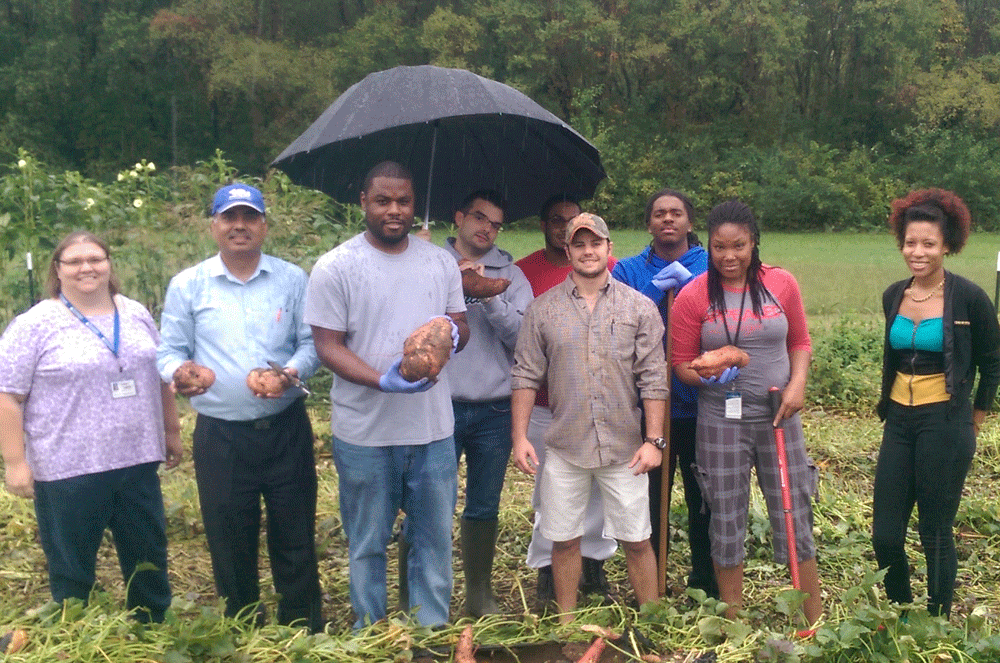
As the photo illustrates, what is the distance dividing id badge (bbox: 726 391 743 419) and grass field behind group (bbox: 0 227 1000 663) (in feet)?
2.02

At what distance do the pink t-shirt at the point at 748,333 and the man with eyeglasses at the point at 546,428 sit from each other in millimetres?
560

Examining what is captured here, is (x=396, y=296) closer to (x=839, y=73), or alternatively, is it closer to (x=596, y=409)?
(x=596, y=409)

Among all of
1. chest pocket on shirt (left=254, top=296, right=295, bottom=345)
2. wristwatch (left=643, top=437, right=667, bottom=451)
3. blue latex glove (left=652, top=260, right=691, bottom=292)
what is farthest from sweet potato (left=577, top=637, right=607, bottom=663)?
chest pocket on shirt (left=254, top=296, right=295, bottom=345)

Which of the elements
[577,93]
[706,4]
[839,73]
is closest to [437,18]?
[577,93]

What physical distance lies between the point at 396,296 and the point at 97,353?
1052 mm

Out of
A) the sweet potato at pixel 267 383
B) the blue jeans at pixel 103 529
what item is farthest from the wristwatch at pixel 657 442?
the blue jeans at pixel 103 529

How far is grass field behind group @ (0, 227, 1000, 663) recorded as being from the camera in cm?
274

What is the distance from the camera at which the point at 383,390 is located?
3.10 m

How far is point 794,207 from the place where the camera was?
70.9 ft

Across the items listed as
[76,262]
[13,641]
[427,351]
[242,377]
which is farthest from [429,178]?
[13,641]

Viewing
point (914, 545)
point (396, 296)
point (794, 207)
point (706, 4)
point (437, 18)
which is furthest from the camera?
point (706, 4)

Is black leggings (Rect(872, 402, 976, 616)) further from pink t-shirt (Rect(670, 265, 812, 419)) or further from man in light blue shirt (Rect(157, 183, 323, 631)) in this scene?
man in light blue shirt (Rect(157, 183, 323, 631))

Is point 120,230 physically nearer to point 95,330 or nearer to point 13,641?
point 95,330

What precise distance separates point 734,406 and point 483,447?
966 mm
